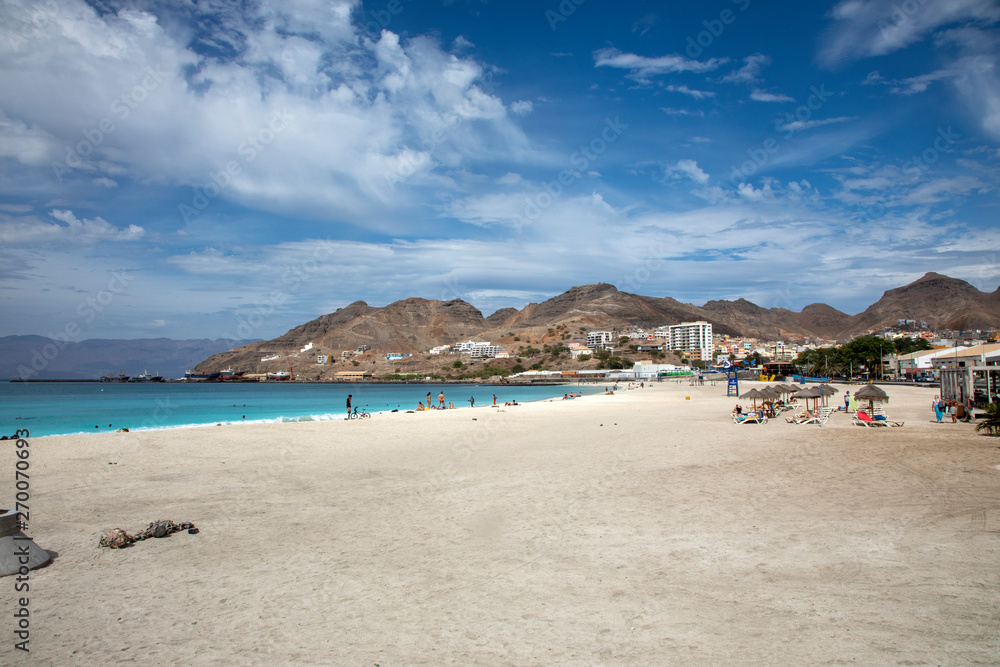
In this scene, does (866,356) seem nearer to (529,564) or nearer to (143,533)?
(529,564)

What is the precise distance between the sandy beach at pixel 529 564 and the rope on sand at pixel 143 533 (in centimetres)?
12

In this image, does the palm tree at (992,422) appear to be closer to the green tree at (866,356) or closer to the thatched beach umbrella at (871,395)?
the thatched beach umbrella at (871,395)

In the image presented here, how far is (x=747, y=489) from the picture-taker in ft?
28.1

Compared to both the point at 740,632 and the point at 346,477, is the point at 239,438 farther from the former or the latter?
the point at 740,632

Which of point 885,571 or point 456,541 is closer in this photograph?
point 885,571

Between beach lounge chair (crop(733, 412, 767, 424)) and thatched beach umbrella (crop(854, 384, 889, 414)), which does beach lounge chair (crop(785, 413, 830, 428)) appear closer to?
beach lounge chair (crop(733, 412, 767, 424))

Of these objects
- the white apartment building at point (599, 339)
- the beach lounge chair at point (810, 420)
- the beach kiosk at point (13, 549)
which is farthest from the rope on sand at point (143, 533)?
the white apartment building at point (599, 339)

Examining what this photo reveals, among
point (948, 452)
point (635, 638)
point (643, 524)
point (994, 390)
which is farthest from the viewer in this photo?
point (994, 390)

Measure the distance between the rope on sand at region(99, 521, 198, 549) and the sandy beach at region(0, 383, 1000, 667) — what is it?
0.38 ft

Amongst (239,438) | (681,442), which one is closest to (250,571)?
(681,442)

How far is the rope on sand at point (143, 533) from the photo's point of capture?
6.10 metres

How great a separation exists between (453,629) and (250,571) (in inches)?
98.9

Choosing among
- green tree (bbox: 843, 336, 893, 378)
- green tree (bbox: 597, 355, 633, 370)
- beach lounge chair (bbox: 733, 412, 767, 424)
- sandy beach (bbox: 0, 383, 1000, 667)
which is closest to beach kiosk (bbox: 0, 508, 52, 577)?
sandy beach (bbox: 0, 383, 1000, 667)

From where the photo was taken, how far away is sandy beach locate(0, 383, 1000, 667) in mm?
3867
